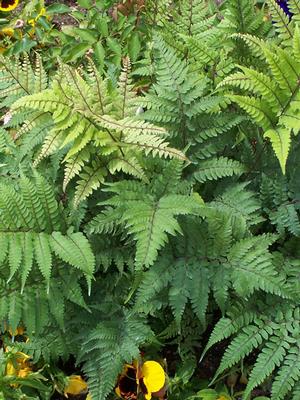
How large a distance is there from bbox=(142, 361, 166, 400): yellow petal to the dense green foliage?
0.10 m

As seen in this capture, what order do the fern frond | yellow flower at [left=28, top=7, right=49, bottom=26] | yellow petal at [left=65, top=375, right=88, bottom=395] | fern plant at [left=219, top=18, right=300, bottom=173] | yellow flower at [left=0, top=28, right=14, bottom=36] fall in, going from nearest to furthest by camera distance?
1. fern plant at [left=219, top=18, right=300, bottom=173]
2. the fern frond
3. yellow petal at [left=65, top=375, right=88, bottom=395]
4. yellow flower at [left=28, top=7, right=49, bottom=26]
5. yellow flower at [left=0, top=28, right=14, bottom=36]

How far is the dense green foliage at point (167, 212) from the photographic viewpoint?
229 centimetres

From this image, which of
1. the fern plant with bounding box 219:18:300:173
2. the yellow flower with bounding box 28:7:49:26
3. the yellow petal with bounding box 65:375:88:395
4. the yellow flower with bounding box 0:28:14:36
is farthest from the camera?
the yellow flower with bounding box 0:28:14:36

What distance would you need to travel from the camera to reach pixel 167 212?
2.27 metres

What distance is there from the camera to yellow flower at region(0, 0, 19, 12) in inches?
154

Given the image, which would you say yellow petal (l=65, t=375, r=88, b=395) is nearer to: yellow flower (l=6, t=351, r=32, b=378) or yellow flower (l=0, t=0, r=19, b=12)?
yellow flower (l=6, t=351, r=32, b=378)

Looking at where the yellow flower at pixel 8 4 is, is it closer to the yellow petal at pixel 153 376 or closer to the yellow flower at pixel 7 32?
the yellow flower at pixel 7 32

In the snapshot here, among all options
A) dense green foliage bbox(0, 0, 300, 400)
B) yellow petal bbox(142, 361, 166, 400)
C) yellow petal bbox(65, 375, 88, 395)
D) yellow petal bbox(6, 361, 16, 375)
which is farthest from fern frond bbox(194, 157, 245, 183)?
yellow petal bbox(6, 361, 16, 375)

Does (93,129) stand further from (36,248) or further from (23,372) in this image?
(23,372)

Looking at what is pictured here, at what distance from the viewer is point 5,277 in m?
2.51

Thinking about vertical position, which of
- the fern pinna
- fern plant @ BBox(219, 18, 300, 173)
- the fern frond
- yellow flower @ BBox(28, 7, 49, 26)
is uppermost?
fern plant @ BBox(219, 18, 300, 173)

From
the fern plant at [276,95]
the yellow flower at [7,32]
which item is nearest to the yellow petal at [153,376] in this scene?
the fern plant at [276,95]

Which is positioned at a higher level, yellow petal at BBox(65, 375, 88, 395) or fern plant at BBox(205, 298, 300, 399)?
fern plant at BBox(205, 298, 300, 399)

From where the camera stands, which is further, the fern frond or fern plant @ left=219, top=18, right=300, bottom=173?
the fern frond
